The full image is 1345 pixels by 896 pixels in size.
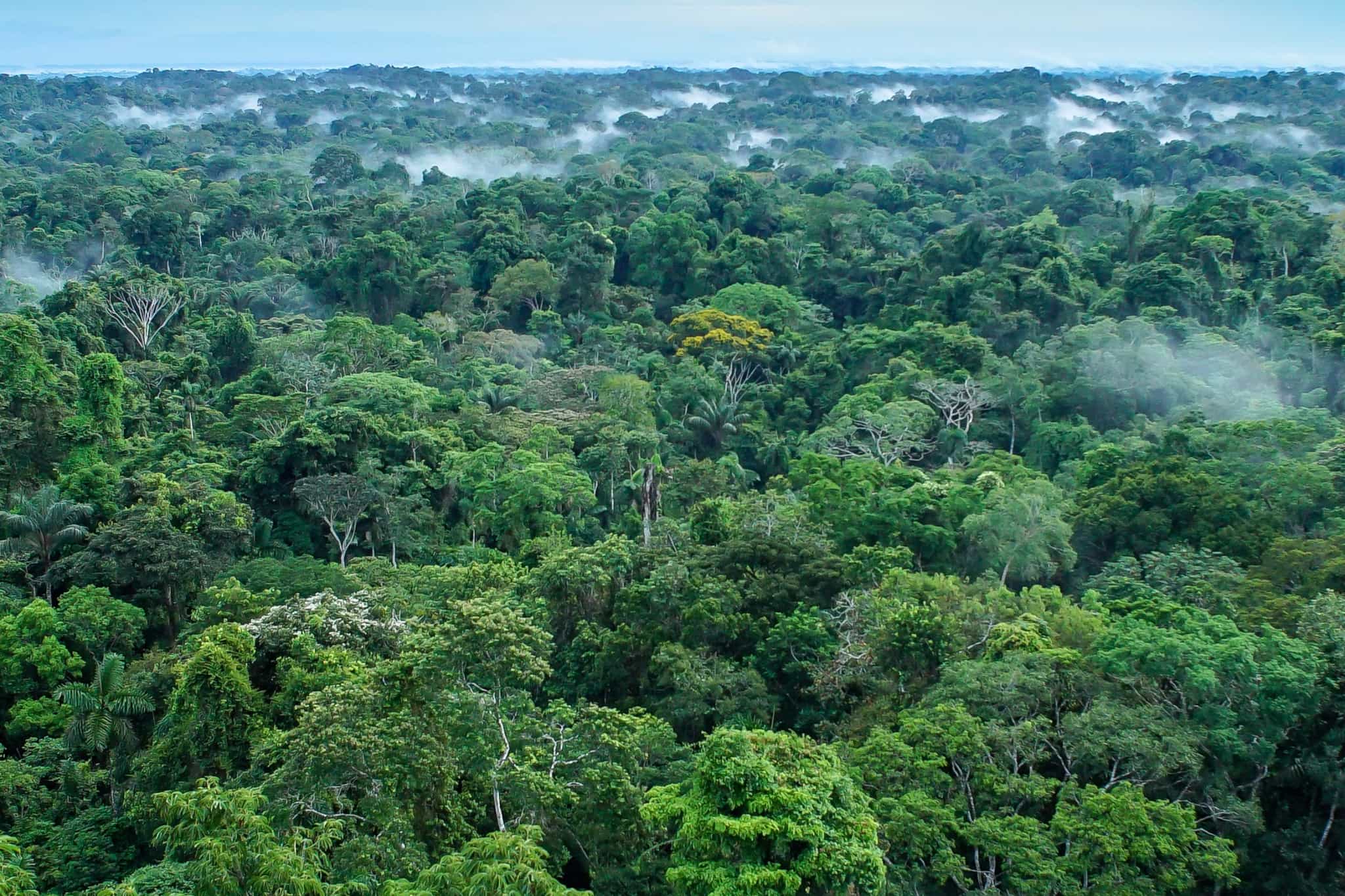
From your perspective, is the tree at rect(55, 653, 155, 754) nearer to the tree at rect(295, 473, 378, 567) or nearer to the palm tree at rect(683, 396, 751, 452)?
the tree at rect(295, 473, 378, 567)

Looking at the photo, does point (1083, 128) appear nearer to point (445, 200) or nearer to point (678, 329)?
point (445, 200)

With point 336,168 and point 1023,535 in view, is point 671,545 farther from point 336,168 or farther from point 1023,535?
point 336,168

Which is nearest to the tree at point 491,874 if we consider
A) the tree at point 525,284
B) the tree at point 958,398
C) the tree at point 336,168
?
the tree at point 958,398

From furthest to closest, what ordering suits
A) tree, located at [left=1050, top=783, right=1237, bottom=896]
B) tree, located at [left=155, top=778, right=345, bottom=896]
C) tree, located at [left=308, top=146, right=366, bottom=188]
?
1. tree, located at [left=308, top=146, right=366, bottom=188]
2. tree, located at [left=1050, top=783, right=1237, bottom=896]
3. tree, located at [left=155, top=778, right=345, bottom=896]

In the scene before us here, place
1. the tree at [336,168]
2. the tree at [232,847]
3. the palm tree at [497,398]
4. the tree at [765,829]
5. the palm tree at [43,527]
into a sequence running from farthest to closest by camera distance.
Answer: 1. the tree at [336,168]
2. the palm tree at [497,398]
3. the palm tree at [43,527]
4. the tree at [765,829]
5. the tree at [232,847]

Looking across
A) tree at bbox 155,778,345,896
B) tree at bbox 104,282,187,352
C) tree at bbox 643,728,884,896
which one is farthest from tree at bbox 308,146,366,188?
tree at bbox 643,728,884,896

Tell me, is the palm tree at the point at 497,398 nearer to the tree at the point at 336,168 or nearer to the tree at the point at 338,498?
the tree at the point at 338,498

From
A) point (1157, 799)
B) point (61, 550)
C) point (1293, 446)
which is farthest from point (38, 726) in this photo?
point (1293, 446)
